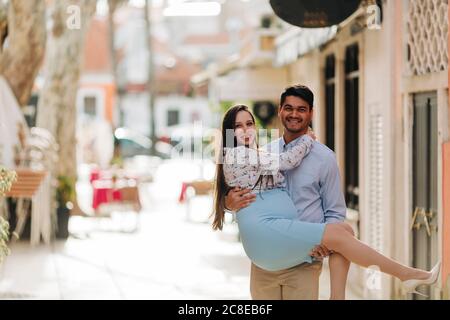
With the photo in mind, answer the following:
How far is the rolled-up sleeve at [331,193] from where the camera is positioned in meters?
5.40

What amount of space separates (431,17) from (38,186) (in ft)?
24.6

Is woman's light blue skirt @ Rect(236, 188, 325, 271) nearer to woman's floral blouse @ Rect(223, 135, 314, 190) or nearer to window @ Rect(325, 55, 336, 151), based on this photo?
woman's floral blouse @ Rect(223, 135, 314, 190)

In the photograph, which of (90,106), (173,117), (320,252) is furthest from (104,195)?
(173,117)

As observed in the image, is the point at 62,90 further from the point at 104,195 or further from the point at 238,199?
the point at 238,199

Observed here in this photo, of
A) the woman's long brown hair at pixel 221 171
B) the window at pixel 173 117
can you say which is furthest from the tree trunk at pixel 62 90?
the window at pixel 173 117

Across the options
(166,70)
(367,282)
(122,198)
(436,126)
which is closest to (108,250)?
(122,198)

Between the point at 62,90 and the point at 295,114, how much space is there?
Result: 43.2ft

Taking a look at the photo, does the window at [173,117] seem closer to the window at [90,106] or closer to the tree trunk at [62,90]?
the window at [90,106]

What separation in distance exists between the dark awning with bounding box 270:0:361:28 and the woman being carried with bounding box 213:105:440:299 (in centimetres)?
353

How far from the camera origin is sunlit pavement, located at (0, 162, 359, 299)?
438 inches

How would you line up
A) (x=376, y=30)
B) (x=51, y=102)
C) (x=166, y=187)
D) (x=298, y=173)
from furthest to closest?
(x=166, y=187)
(x=51, y=102)
(x=376, y=30)
(x=298, y=173)

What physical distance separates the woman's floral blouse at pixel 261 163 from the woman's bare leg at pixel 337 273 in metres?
0.44

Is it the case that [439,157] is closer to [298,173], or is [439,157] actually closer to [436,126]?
[436,126]
